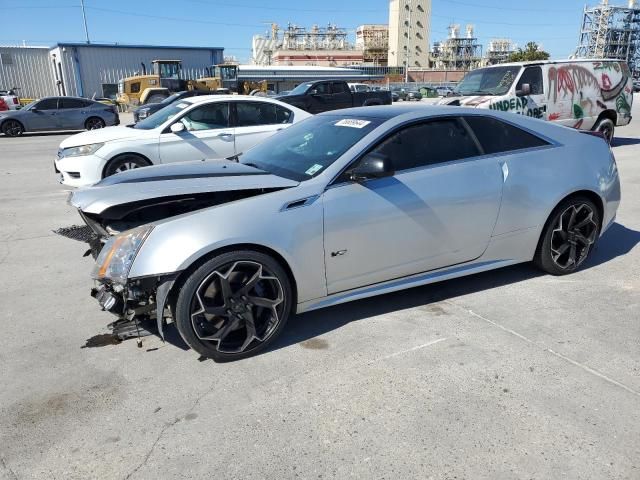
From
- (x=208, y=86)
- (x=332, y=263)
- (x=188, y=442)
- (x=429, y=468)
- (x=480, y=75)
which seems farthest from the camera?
(x=208, y=86)

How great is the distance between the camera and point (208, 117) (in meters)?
8.41

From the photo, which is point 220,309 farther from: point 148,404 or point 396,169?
point 396,169

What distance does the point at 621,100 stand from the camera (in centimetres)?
1197

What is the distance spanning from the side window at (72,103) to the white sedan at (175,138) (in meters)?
12.8

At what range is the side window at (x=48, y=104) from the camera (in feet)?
62.7

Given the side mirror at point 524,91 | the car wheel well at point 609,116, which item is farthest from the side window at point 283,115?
the car wheel well at point 609,116

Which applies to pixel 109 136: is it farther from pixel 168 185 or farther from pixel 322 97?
pixel 322 97

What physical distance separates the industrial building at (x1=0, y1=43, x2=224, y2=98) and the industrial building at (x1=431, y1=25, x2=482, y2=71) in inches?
3845

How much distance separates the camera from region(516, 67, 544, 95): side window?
10812 millimetres

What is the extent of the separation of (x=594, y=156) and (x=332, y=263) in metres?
2.72

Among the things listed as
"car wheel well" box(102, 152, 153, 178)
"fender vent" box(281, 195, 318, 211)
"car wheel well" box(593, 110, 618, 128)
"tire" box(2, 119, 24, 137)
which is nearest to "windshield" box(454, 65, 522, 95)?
"car wheel well" box(593, 110, 618, 128)

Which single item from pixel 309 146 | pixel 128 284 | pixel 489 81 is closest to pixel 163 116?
pixel 309 146

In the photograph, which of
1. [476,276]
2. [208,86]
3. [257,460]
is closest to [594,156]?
[476,276]

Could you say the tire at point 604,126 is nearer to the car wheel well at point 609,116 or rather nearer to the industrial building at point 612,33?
the car wheel well at point 609,116
